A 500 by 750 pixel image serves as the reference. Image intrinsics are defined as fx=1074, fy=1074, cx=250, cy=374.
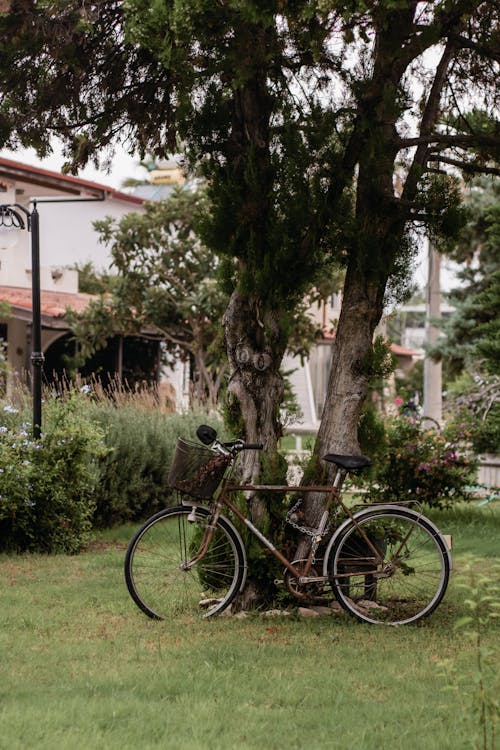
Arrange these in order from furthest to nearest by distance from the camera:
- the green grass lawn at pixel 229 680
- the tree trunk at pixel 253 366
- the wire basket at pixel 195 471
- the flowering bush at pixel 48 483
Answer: the flowering bush at pixel 48 483
the tree trunk at pixel 253 366
the wire basket at pixel 195 471
the green grass lawn at pixel 229 680

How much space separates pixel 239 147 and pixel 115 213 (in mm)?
28443

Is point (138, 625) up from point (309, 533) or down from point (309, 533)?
down

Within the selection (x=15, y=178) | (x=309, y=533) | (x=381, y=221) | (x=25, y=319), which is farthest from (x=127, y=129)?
(x=15, y=178)

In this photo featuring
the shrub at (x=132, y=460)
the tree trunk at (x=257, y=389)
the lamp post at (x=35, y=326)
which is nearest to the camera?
the tree trunk at (x=257, y=389)

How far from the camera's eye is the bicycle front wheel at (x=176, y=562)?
6961 mm

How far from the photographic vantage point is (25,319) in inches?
811

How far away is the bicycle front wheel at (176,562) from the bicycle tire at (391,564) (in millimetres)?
682

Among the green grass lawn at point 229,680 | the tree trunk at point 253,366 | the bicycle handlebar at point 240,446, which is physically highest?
the tree trunk at point 253,366

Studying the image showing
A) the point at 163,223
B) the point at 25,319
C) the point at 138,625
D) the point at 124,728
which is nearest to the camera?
the point at 124,728

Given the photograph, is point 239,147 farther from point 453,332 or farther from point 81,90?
point 453,332

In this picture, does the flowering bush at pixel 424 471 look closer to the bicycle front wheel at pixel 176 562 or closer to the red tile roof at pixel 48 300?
the bicycle front wheel at pixel 176 562

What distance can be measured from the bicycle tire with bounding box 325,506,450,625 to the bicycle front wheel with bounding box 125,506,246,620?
2.24 feet

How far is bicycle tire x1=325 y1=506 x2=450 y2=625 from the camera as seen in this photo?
6.93m

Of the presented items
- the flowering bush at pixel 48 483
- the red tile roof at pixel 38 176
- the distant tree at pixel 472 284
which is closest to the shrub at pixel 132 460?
the flowering bush at pixel 48 483
